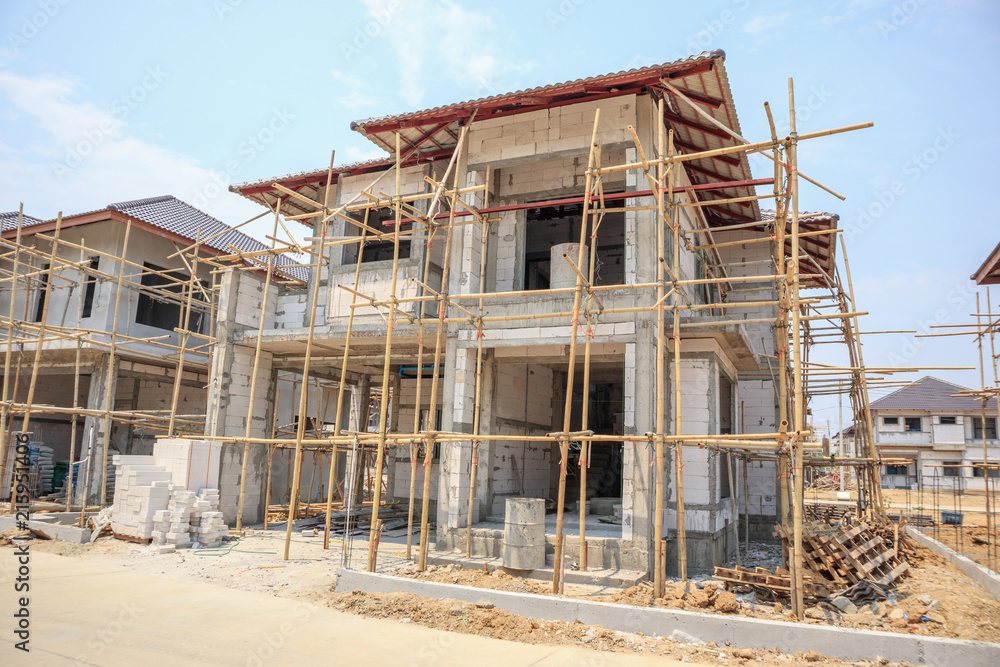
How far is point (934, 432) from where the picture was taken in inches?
1583

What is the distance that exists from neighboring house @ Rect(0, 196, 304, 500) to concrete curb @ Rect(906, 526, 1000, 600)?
15.3 metres

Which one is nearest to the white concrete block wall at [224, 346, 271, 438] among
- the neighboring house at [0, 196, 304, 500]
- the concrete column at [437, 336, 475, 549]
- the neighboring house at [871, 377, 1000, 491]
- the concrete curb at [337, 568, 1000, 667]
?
the neighboring house at [0, 196, 304, 500]

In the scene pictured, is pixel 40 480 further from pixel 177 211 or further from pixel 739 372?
pixel 739 372

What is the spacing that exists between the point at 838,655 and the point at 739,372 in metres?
10.8

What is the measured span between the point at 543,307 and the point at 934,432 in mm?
39659

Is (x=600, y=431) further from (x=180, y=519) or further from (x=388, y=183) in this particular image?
(x=180, y=519)

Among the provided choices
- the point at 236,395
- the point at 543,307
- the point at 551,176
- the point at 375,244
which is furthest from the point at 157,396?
the point at 551,176

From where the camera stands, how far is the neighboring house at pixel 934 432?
38844mm

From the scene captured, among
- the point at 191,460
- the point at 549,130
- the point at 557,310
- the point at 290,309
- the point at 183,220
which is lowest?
the point at 191,460

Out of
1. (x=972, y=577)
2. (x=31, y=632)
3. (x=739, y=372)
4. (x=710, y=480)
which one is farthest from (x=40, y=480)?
(x=972, y=577)

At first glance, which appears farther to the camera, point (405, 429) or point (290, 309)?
point (405, 429)

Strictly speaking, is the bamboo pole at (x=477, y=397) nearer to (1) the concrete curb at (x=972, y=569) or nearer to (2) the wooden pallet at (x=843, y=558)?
(2) the wooden pallet at (x=843, y=558)

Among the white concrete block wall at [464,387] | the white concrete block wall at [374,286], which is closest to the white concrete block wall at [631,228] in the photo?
the white concrete block wall at [464,387]

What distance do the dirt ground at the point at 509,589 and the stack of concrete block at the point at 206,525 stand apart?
0.27 m
